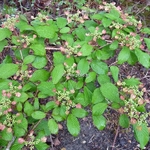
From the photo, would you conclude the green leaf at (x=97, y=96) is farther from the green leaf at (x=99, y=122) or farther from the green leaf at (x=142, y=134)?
the green leaf at (x=142, y=134)

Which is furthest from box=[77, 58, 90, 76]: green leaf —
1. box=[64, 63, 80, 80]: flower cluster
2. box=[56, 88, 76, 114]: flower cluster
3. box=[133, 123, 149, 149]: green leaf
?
box=[133, 123, 149, 149]: green leaf

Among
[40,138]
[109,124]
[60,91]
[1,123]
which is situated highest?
[60,91]

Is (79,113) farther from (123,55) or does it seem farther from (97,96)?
(123,55)

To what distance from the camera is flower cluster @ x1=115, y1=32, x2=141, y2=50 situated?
55.4 inches

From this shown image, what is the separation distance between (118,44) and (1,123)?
76 centimetres

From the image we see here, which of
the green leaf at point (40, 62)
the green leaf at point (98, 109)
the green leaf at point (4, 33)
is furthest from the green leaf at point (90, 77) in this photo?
the green leaf at point (4, 33)

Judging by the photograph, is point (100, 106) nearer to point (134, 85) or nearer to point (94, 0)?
point (134, 85)

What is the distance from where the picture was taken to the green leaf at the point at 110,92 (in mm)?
1341

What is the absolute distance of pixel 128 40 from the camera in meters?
1.42

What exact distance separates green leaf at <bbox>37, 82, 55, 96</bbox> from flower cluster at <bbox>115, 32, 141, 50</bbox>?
0.44 metres

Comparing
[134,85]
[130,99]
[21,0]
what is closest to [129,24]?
[134,85]

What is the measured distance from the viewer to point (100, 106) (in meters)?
1.35

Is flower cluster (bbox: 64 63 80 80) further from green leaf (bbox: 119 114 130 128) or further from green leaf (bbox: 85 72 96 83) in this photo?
green leaf (bbox: 119 114 130 128)

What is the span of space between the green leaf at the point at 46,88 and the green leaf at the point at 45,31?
0.85 feet
